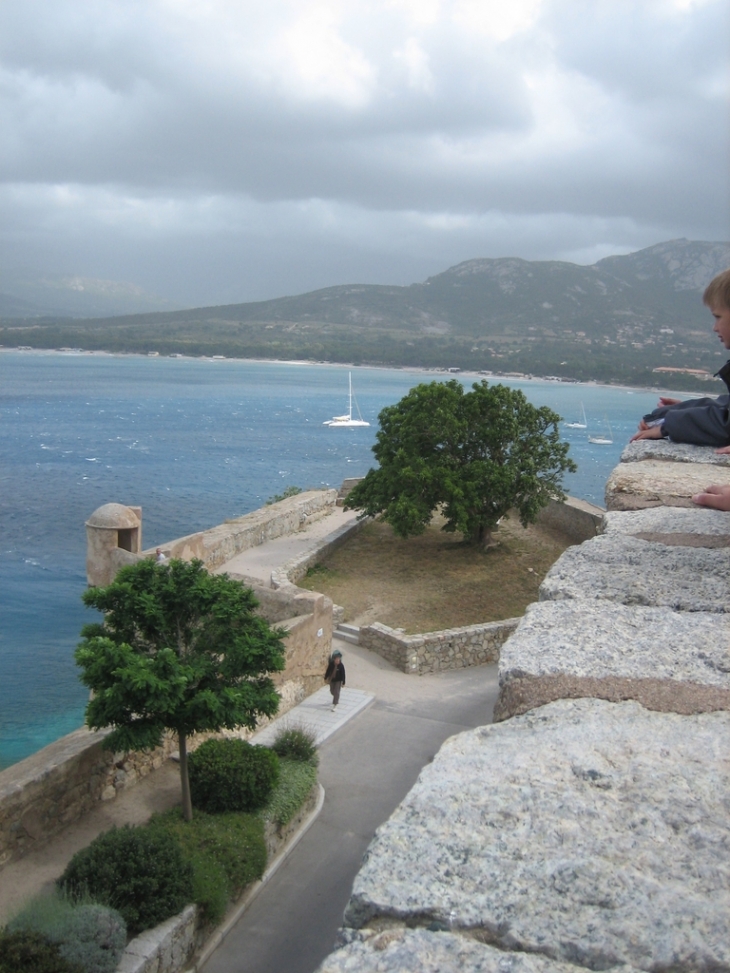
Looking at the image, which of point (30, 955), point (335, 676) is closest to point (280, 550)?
point (335, 676)

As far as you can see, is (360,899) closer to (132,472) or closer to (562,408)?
(132,472)

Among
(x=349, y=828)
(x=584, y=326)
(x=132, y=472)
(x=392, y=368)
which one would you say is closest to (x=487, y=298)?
(x=584, y=326)

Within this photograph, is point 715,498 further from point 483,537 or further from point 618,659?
point 483,537

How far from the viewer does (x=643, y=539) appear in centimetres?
310

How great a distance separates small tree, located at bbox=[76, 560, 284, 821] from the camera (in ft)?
31.8

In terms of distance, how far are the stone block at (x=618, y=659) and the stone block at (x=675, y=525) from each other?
0.72 metres

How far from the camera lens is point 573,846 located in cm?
142

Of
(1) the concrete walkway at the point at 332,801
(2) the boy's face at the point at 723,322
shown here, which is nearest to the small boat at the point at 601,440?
(1) the concrete walkway at the point at 332,801

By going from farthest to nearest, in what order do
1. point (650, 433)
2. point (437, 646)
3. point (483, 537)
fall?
point (483, 537) < point (437, 646) < point (650, 433)

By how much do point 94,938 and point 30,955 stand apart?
0.65m

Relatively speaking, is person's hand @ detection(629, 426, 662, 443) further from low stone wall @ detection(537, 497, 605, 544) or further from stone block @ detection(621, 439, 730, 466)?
low stone wall @ detection(537, 497, 605, 544)

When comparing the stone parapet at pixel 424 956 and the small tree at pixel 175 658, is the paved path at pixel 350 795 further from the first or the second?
the stone parapet at pixel 424 956

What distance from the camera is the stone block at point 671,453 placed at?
4.15 m

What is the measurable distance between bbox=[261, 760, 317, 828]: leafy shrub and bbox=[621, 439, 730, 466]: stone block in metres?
7.94
